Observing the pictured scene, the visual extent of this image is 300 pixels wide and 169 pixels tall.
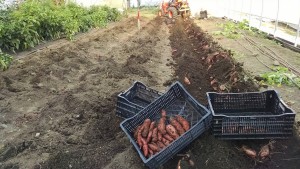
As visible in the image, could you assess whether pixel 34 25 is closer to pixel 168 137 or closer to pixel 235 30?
pixel 168 137

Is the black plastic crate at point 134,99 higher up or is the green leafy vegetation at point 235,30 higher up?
the black plastic crate at point 134,99

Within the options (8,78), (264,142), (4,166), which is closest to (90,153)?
(4,166)

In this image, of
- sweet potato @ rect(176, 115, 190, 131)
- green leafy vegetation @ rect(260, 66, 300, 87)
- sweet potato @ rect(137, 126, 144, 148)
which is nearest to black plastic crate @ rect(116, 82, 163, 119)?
sweet potato @ rect(137, 126, 144, 148)

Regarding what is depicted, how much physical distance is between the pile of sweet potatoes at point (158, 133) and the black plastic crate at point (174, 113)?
0.32ft

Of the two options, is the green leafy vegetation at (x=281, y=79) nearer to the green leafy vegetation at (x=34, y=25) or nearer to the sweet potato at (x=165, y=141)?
the sweet potato at (x=165, y=141)

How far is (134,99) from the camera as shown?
5.82m

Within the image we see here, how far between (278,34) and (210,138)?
32.8 feet

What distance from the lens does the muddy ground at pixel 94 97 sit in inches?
183

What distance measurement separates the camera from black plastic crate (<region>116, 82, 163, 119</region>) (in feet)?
17.6

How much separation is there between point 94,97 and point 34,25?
4.80m

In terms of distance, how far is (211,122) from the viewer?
459 cm

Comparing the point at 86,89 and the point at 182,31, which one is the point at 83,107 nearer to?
the point at 86,89

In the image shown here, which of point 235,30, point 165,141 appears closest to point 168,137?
point 165,141

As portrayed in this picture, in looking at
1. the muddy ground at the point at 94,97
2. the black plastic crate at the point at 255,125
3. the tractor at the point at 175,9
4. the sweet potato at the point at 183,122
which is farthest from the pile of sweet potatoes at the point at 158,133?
the tractor at the point at 175,9
